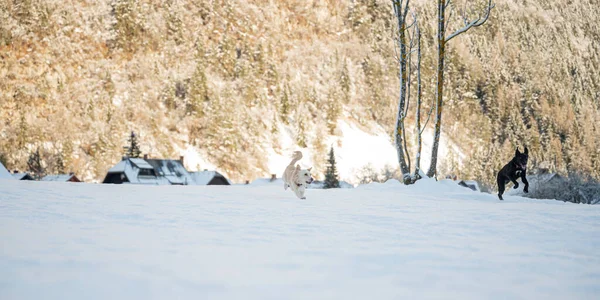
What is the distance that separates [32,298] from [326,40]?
116 metres

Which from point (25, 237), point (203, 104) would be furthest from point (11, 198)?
point (203, 104)

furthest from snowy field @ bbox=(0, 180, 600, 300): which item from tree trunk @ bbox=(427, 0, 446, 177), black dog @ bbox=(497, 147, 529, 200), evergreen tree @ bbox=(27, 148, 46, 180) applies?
evergreen tree @ bbox=(27, 148, 46, 180)

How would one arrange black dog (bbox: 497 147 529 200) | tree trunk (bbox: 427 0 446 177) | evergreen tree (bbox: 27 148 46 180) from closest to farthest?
black dog (bbox: 497 147 529 200), tree trunk (bbox: 427 0 446 177), evergreen tree (bbox: 27 148 46 180)

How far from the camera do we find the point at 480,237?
509cm

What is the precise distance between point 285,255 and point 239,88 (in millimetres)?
87891

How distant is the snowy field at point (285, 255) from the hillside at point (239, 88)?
4852 cm

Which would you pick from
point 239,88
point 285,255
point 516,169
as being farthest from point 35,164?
point 285,255

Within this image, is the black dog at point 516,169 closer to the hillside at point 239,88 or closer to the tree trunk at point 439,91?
the tree trunk at point 439,91

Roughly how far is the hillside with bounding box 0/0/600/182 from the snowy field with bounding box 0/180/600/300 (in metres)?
48.5

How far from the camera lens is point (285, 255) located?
3.92m

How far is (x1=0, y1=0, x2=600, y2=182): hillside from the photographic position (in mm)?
74062

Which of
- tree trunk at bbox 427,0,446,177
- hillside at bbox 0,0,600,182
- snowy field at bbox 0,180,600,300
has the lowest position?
snowy field at bbox 0,180,600,300

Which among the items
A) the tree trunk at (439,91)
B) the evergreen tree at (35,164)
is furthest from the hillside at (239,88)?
the tree trunk at (439,91)

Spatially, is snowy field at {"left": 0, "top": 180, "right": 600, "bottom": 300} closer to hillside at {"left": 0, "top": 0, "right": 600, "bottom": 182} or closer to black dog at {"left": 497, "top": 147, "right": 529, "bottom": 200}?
black dog at {"left": 497, "top": 147, "right": 529, "bottom": 200}
